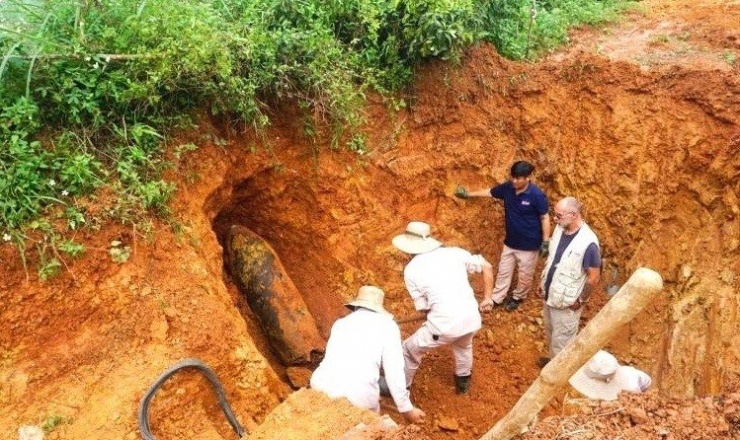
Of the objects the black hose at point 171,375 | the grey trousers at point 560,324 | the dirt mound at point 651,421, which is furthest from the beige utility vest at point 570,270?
the black hose at point 171,375

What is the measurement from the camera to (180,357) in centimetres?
359

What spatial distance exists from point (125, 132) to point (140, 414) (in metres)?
1.83

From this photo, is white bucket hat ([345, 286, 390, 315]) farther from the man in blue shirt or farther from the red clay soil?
the man in blue shirt

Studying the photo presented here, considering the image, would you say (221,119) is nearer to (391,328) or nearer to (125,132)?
(125,132)

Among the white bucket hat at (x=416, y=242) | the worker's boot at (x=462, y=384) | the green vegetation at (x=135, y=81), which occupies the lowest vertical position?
the worker's boot at (x=462, y=384)

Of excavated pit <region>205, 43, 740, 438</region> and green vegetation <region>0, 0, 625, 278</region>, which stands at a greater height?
green vegetation <region>0, 0, 625, 278</region>

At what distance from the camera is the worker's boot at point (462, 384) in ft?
15.5

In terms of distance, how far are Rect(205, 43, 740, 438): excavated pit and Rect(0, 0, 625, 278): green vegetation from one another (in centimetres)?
62

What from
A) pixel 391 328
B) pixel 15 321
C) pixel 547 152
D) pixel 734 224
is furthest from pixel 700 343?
pixel 15 321

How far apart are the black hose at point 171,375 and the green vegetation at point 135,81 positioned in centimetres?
96

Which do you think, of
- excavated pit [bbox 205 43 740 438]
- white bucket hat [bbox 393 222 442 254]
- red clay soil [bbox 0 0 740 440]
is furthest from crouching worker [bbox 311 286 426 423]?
excavated pit [bbox 205 43 740 438]

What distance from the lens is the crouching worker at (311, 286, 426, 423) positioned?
3.49 metres

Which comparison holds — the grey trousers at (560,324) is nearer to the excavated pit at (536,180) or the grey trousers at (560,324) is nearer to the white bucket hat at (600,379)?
the excavated pit at (536,180)

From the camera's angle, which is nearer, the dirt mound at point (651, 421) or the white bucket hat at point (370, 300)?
the dirt mound at point (651, 421)
